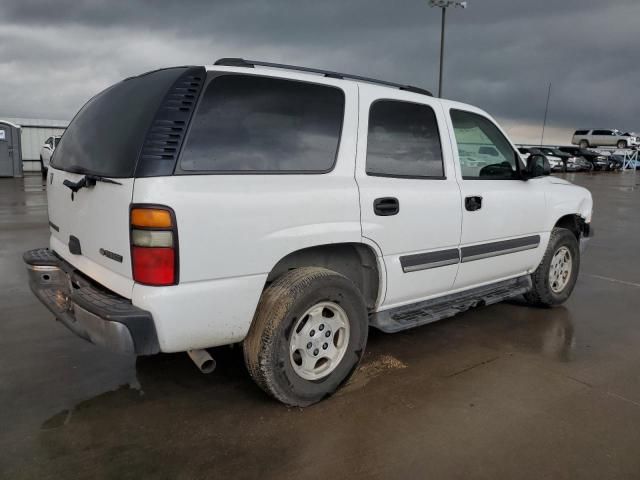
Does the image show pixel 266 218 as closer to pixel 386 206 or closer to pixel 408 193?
pixel 386 206

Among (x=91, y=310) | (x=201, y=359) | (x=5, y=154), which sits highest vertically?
(x=5, y=154)

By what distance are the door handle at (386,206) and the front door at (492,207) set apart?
2.40ft

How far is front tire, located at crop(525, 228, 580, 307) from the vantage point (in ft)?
16.4

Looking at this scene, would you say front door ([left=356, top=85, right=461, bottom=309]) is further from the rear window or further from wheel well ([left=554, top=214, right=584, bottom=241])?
wheel well ([left=554, top=214, right=584, bottom=241])

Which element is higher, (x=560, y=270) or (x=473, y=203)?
(x=473, y=203)

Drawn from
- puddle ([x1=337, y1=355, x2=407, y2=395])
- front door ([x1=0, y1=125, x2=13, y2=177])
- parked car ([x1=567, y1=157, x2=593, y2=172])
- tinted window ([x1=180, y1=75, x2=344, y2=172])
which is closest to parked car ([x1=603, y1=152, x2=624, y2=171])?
parked car ([x1=567, y1=157, x2=593, y2=172])

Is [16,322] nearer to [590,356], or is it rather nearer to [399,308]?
[399,308]

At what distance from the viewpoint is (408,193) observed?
11.5 feet

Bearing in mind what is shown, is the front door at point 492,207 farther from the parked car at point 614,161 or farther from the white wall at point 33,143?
the parked car at point 614,161

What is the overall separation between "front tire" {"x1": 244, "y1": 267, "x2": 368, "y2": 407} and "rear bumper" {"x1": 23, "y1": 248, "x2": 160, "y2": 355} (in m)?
0.59

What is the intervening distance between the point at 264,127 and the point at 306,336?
3.99 ft

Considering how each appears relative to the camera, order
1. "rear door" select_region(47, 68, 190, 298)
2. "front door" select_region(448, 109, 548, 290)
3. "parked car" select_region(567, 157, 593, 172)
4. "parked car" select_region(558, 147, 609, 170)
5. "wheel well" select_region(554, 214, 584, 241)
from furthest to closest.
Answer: "parked car" select_region(558, 147, 609, 170) → "parked car" select_region(567, 157, 593, 172) → "wheel well" select_region(554, 214, 584, 241) → "front door" select_region(448, 109, 548, 290) → "rear door" select_region(47, 68, 190, 298)

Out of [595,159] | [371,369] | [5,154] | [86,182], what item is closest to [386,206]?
[371,369]

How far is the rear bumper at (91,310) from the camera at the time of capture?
100 inches
